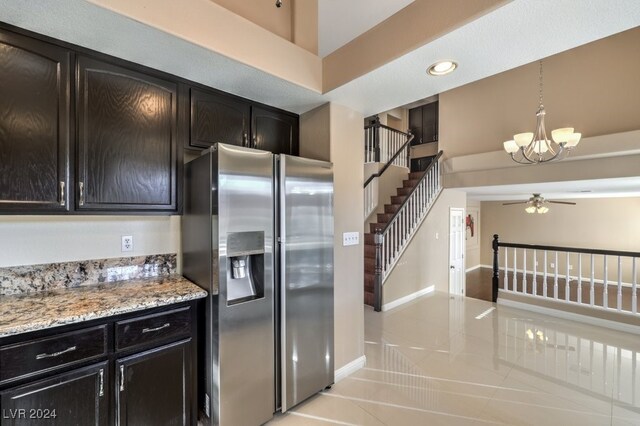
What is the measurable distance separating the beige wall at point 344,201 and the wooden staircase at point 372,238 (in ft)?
6.44

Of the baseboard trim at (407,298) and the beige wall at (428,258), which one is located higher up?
the beige wall at (428,258)

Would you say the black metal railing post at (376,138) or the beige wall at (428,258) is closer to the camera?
the beige wall at (428,258)

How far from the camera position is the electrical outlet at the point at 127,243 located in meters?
2.04

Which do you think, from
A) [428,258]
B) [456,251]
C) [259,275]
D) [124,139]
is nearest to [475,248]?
[456,251]

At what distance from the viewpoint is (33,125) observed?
59.2 inches

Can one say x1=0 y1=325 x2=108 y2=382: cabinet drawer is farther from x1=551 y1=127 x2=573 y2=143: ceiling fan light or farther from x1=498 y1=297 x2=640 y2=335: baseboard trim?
x1=498 y1=297 x2=640 y2=335: baseboard trim

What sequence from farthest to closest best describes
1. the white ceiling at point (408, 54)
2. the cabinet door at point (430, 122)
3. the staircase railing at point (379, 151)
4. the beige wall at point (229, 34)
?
1. the cabinet door at point (430, 122)
2. the staircase railing at point (379, 151)
3. the beige wall at point (229, 34)
4. the white ceiling at point (408, 54)

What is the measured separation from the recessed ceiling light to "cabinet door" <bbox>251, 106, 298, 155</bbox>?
1296mm

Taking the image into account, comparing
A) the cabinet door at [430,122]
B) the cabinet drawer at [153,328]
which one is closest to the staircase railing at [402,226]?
the cabinet drawer at [153,328]

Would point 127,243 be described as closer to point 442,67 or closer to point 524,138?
point 442,67

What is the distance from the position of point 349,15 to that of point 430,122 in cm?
764

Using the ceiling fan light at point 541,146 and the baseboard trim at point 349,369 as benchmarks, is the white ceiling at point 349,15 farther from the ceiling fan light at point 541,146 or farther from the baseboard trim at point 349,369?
the baseboard trim at point 349,369

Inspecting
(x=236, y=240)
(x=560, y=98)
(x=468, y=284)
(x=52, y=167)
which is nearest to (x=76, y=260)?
(x=52, y=167)

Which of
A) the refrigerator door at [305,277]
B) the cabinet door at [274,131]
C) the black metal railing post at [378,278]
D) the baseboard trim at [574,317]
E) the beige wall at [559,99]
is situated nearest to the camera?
the refrigerator door at [305,277]
